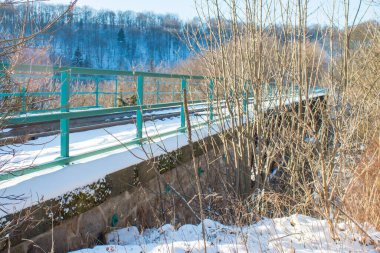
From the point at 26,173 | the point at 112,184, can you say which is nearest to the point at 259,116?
the point at 112,184

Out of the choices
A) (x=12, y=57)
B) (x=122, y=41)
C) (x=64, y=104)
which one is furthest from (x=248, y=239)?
(x=122, y=41)

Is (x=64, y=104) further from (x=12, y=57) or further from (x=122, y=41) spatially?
(x=122, y=41)

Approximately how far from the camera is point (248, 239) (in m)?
3.75

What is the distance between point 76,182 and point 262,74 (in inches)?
119

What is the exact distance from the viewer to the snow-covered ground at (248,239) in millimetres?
3414

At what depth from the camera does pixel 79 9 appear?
3301 millimetres

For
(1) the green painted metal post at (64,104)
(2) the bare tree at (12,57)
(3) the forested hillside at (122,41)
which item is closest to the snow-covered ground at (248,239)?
(2) the bare tree at (12,57)

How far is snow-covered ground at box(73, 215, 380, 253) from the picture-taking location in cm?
341

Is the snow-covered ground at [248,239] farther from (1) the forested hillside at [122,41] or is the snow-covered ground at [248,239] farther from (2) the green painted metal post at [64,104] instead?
(1) the forested hillside at [122,41]

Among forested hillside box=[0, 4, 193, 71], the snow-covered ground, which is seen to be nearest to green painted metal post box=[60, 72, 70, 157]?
the snow-covered ground

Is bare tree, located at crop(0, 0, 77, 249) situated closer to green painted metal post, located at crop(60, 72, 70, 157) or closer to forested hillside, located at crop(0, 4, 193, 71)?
green painted metal post, located at crop(60, 72, 70, 157)

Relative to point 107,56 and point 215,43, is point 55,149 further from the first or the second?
point 107,56

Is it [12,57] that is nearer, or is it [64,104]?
[12,57]

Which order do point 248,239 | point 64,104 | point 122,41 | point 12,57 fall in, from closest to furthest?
point 12,57 → point 248,239 → point 64,104 → point 122,41
